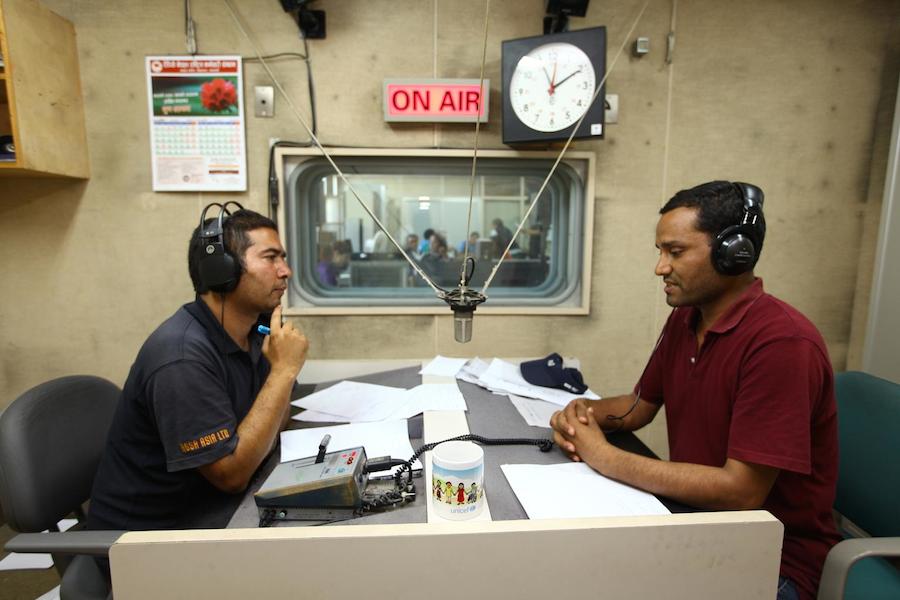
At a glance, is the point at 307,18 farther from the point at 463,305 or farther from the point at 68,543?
the point at 68,543

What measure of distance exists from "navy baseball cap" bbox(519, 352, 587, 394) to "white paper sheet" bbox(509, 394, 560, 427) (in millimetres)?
144

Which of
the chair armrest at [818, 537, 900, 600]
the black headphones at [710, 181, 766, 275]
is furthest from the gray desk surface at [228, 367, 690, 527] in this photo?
the black headphones at [710, 181, 766, 275]

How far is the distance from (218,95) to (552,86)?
1.38m

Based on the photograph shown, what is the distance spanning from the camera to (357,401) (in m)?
1.50

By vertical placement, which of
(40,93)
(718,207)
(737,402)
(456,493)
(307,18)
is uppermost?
(307,18)

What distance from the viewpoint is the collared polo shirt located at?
2.94 ft

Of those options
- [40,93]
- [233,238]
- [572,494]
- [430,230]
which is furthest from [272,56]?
[572,494]

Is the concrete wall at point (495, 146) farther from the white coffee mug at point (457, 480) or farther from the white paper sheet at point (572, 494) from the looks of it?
the white coffee mug at point (457, 480)

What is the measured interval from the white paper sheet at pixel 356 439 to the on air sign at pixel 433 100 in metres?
1.27

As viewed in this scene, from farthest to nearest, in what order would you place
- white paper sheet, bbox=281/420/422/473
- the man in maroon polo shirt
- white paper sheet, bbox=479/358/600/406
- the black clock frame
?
the black clock frame
white paper sheet, bbox=479/358/600/406
white paper sheet, bbox=281/420/422/473
the man in maroon polo shirt

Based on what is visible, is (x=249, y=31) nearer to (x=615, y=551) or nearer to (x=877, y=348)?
(x=615, y=551)

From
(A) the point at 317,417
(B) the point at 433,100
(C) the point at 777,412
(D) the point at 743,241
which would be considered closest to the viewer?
(C) the point at 777,412

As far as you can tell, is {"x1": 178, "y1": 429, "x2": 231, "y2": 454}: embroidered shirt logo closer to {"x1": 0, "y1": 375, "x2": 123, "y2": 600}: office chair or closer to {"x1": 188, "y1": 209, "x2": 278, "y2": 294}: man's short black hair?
{"x1": 0, "y1": 375, "x2": 123, "y2": 600}: office chair

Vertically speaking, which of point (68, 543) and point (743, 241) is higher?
point (743, 241)
